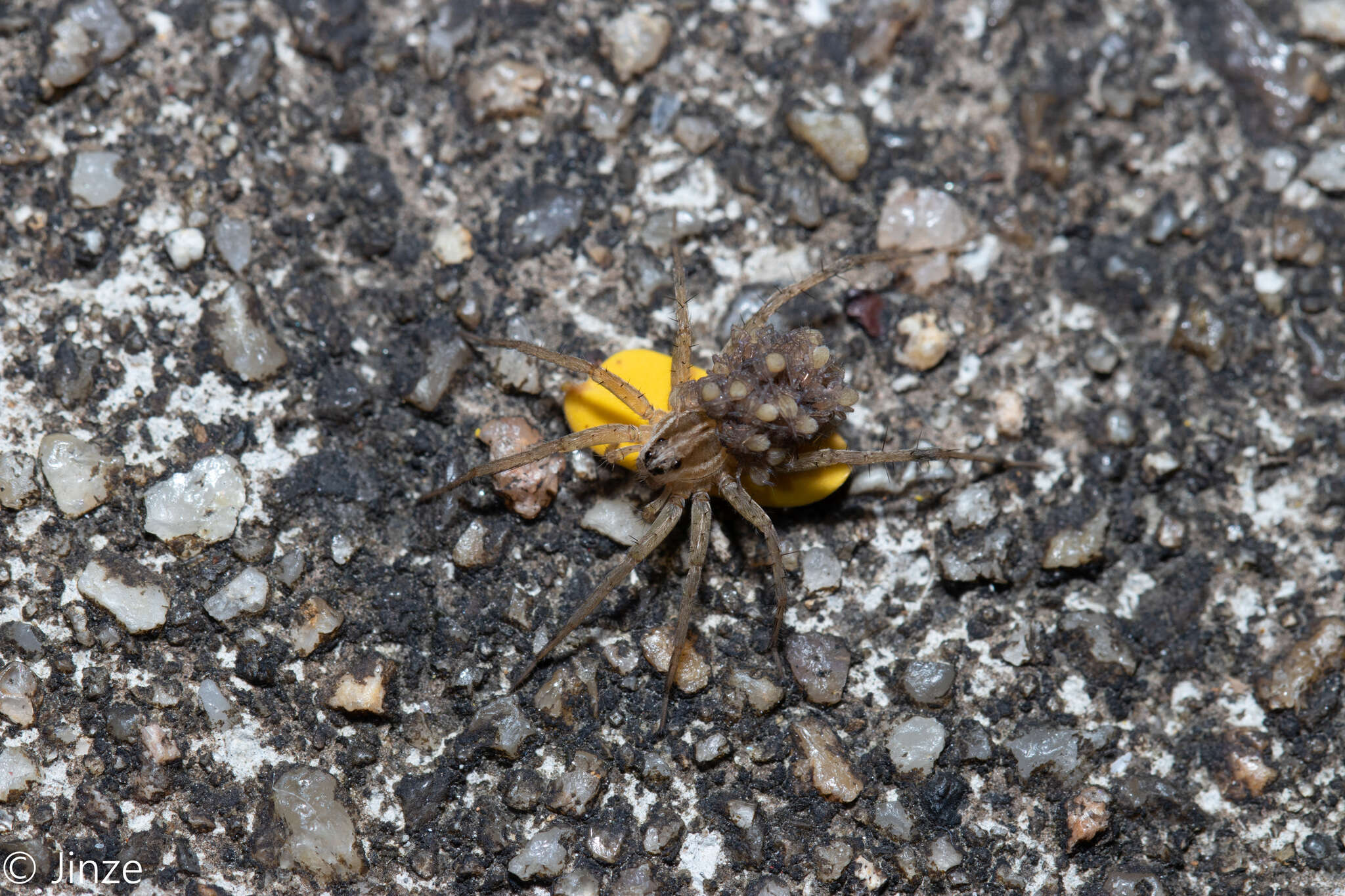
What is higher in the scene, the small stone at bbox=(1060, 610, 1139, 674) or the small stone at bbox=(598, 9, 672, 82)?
the small stone at bbox=(598, 9, 672, 82)

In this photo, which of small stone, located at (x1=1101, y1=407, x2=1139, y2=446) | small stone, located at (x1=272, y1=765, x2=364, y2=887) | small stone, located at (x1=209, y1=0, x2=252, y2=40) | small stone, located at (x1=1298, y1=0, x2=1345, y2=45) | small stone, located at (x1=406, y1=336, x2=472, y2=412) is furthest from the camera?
small stone, located at (x1=1298, y1=0, x2=1345, y2=45)

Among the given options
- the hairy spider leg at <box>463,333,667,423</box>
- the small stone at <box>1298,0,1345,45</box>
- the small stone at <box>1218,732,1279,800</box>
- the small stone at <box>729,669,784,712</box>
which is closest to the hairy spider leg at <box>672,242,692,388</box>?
the hairy spider leg at <box>463,333,667,423</box>

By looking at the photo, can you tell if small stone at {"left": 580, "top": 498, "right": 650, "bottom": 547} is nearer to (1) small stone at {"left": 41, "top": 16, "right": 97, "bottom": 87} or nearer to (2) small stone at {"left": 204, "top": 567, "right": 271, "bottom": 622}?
(2) small stone at {"left": 204, "top": 567, "right": 271, "bottom": 622}

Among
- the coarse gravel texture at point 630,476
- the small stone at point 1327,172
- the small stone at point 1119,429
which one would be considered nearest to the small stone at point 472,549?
the coarse gravel texture at point 630,476

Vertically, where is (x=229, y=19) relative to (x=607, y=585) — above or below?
above

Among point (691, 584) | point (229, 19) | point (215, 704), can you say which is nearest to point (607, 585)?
point (691, 584)

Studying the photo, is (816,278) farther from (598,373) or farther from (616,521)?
(616,521)

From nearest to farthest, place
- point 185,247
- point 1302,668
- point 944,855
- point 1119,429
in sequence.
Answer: point 944,855 < point 1302,668 < point 185,247 < point 1119,429
